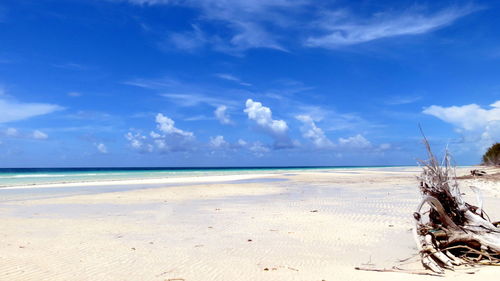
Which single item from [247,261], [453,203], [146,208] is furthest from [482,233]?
[146,208]

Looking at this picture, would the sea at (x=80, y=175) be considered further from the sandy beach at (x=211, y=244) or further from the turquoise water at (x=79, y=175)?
the sandy beach at (x=211, y=244)

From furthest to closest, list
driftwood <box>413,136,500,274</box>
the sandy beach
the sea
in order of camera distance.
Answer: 1. the sea
2. driftwood <box>413,136,500,274</box>
3. the sandy beach

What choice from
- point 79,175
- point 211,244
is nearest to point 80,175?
point 79,175

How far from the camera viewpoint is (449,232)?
7180 mm

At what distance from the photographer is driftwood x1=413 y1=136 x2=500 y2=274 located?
6.55m

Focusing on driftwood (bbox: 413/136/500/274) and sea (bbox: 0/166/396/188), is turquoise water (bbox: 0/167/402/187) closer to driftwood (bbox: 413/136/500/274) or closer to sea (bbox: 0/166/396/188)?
sea (bbox: 0/166/396/188)

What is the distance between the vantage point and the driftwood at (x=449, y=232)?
258 inches

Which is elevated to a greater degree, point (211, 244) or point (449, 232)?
point (449, 232)

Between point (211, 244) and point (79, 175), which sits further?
point (79, 175)

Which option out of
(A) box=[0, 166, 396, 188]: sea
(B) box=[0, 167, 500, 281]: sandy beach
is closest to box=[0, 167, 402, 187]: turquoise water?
(A) box=[0, 166, 396, 188]: sea

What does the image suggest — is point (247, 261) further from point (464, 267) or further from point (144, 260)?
point (464, 267)

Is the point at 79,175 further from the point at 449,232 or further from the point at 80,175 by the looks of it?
the point at 449,232

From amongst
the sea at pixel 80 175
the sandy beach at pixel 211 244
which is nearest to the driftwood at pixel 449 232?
the sandy beach at pixel 211 244

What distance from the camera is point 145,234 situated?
9.47 meters
